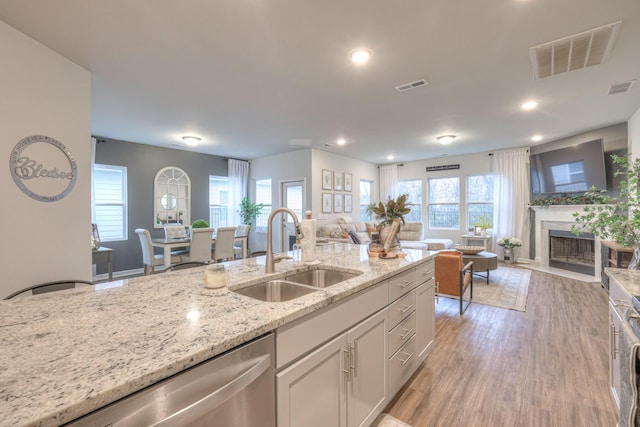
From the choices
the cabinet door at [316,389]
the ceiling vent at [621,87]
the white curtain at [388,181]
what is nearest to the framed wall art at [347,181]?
the white curtain at [388,181]

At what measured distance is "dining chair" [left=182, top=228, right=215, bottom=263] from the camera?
178 inches

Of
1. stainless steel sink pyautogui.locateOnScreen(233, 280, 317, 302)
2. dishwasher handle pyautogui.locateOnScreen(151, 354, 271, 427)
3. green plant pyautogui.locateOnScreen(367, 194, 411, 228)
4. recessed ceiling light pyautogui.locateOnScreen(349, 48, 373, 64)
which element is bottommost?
dishwasher handle pyautogui.locateOnScreen(151, 354, 271, 427)

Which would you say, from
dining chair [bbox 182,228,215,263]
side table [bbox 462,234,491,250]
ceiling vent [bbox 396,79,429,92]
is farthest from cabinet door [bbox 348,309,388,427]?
side table [bbox 462,234,491,250]

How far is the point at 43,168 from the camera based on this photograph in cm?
238

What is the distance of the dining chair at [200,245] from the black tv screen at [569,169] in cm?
667

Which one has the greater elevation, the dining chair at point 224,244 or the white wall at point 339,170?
the white wall at point 339,170

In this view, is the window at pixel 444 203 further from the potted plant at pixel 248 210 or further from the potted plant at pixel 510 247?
the potted plant at pixel 248 210

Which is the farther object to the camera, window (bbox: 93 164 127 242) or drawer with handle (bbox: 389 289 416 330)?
window (bbox: 93 164 127 242)

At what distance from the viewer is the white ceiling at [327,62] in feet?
6.52

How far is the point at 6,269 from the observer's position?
7.09ft

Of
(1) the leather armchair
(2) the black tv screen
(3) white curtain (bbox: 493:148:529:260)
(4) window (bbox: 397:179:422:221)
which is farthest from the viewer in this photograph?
(4) window (bbox: 397:179:422:221)

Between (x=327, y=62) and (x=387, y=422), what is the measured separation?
2.88 meters

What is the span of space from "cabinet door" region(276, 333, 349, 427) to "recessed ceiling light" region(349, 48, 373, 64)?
2.30 metres

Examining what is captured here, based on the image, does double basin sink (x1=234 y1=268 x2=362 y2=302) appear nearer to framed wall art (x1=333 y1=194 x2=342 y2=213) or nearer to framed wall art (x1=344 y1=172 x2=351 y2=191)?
framed wall art (x1=333 y1=194 x2=342 y2=213)
